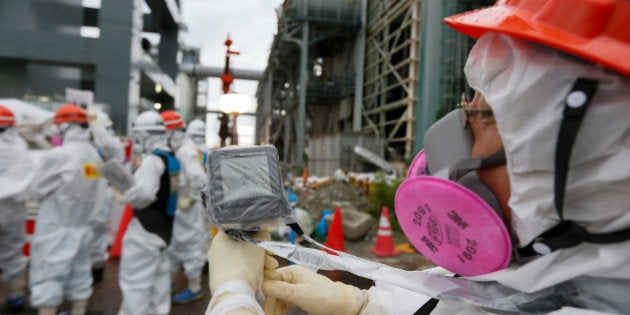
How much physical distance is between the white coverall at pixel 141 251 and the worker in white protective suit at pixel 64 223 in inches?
24.9

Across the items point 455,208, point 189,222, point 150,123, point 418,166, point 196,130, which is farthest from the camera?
point 196,130

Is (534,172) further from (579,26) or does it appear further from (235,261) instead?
(235,261)

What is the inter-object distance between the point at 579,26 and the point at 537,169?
25 cm

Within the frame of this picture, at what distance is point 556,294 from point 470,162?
0.31 metres

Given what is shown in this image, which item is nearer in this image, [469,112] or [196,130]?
[469,112]

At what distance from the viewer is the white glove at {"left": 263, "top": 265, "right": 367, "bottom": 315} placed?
1079mm

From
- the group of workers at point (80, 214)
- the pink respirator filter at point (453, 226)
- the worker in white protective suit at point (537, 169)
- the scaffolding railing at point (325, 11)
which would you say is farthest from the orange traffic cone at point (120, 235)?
the scaffolding railing at point (325, 11)

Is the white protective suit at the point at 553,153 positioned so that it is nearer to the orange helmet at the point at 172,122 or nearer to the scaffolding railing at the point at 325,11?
the orange helmet at the point at 172,122

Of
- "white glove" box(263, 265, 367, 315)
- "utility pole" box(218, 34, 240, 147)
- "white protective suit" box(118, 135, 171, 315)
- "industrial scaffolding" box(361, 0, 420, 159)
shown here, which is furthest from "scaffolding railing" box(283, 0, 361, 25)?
"white glove" box(263, 265, 367, 315)

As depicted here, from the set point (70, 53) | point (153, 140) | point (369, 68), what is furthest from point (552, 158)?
point (369, 68)

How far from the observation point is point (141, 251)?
10.5 ft

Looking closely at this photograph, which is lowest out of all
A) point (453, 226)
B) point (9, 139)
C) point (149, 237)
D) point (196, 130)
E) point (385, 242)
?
point (385, 242)

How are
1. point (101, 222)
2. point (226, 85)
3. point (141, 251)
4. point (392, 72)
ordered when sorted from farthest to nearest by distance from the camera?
point (392, 72), point (226, 85), point (101, 222), point (141, 251)

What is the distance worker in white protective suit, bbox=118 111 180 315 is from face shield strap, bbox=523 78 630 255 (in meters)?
3.11
